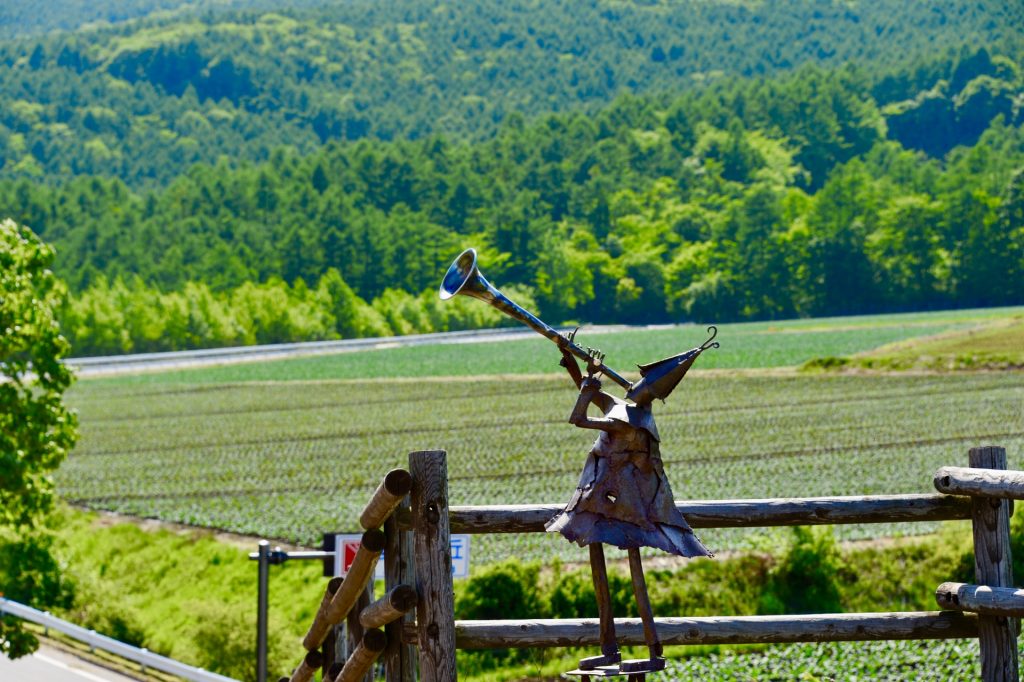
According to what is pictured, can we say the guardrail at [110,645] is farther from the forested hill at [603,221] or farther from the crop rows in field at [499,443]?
the forested hill at [603,221]

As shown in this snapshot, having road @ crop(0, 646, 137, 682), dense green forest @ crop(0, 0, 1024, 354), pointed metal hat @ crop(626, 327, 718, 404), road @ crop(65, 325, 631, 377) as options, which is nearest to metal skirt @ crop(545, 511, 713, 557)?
pointed metal hat @ crop(626, 327, 718, 404)

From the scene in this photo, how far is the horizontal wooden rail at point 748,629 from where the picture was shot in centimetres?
586

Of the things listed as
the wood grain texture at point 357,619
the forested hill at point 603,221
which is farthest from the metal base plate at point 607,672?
the forested hill at point 603,221

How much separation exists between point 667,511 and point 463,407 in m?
41.6

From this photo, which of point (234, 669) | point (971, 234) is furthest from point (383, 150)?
point (234, 669)

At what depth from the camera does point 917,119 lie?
179 m

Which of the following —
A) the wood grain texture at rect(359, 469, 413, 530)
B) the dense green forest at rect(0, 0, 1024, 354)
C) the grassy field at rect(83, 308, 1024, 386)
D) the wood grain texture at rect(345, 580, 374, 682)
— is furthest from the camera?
the dense green forest at rect(0, 0, 1024, 354)

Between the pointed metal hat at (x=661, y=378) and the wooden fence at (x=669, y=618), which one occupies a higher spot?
the pointed metal hat at (x=661, y=378)

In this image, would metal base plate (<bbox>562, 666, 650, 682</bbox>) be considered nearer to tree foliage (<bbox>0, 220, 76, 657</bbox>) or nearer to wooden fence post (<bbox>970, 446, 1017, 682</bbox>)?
wooden fence post (<bbox>970, 446, 1017, 682</bbox>)

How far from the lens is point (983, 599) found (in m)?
5.77

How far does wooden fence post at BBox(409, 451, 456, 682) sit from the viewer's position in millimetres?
5293

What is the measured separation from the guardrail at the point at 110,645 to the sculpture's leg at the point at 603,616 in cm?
1156

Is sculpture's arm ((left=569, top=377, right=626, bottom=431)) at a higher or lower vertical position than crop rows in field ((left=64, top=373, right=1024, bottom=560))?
lower

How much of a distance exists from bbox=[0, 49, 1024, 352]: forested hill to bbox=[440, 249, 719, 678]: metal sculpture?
2928 inches
